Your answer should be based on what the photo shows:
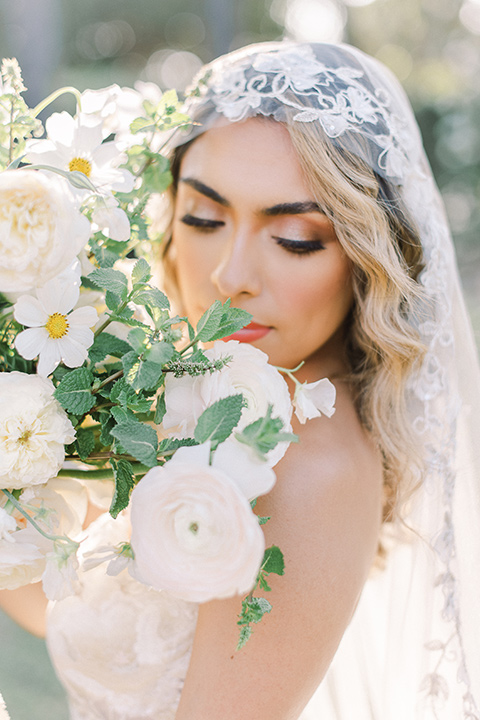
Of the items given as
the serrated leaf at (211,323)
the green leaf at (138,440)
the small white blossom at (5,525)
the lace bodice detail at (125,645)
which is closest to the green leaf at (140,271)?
the serrated leaf at (211,323)

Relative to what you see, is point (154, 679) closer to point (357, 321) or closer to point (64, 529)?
point (64, 529)

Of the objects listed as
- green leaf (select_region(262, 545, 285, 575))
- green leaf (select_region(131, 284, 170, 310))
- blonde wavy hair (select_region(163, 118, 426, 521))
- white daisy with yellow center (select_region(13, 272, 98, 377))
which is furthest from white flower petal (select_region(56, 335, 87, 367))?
blonde wavy hair (select_region(163, 118, 426, 521))

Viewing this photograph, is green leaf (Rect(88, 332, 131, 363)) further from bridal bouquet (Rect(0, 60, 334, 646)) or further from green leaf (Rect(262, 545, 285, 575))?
green leaf (Rect(262, 545, 285, 575))

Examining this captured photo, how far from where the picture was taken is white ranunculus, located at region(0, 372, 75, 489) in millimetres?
856

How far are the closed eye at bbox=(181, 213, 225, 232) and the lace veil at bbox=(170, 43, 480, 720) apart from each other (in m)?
0.19

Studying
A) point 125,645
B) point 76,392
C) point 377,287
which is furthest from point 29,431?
point 377,287

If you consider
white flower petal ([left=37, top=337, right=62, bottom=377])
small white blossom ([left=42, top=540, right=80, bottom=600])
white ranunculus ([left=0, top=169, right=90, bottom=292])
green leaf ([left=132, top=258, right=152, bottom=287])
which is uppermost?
white ranunculus ([left=0, top=169, right=90, bottom=292])

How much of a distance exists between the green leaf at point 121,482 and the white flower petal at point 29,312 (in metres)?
0.22

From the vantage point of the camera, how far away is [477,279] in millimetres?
8734

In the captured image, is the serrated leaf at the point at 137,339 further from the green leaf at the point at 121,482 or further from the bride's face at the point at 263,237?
the bride's face at the point at 263,237

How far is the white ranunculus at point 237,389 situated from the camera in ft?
2.90

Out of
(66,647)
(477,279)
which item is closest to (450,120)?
(477,279)

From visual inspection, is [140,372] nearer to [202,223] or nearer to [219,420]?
[219,420]

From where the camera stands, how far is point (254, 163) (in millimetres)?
1334
